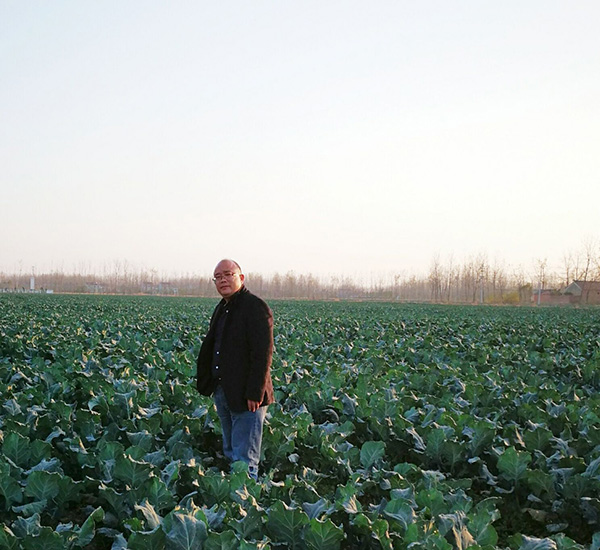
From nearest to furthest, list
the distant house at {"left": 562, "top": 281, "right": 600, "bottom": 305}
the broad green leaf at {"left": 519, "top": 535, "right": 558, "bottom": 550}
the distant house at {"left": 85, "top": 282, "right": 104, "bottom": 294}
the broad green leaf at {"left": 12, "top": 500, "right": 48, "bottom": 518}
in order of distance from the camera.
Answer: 1. the broad green leaf at {"left": 519, "top": 535, "right": 558, "bottom": 550}
2. the broad green leaf at {"left": 12, "top": 500, "right": 48, "bottom": 518}
3. the distant house at {"left": 562, "top": 281, "right": 600, "bottom": 305}
4. the distant house at {"left": 85, "top": 282, "right": 104, "bottom": 294}

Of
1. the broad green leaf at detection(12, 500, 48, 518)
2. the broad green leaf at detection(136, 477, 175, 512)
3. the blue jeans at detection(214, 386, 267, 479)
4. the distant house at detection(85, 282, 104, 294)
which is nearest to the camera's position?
the broad green leaf at detection(12, 500, 48, 518)

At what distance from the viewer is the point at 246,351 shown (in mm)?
4535

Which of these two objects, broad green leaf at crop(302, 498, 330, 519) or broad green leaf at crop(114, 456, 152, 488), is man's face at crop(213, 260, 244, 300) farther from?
broad green leaf at crop(302, 498, 330, 519)

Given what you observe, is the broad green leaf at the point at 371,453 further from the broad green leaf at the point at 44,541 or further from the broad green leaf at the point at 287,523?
the broad green leaf at the point at 44,541

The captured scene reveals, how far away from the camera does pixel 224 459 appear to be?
17.3 feet

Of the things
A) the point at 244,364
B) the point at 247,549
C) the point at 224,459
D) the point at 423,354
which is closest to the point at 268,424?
the point at 224,459

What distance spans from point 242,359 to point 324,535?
1.85 m

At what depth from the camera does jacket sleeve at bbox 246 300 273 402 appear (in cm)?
441

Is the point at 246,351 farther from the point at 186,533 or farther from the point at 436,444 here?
the point at 436,444

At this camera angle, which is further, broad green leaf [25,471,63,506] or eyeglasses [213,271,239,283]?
eyeglasses [213,271,239,283]

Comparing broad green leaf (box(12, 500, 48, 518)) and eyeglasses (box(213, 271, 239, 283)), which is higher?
eyeglasses (box(213, 271, 239, 283))

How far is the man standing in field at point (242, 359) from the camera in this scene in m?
4.44

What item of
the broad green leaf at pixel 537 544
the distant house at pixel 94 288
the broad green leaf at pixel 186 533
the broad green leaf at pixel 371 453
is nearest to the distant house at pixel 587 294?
the broad green leaf at pixel 371 453

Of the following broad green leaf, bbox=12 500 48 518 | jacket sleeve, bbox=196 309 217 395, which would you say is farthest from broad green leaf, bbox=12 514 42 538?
jacket sleeve, bbox=196 309 217 395
